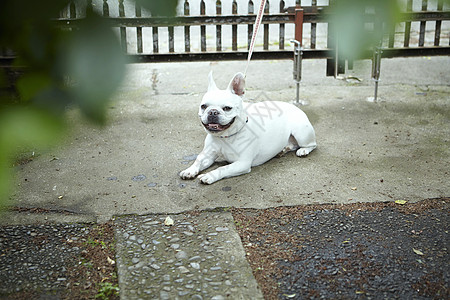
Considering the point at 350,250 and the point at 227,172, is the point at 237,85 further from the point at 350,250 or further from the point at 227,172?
the point at 350,250

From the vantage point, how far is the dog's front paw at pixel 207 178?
12.4ft

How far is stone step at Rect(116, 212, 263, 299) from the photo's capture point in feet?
8.48

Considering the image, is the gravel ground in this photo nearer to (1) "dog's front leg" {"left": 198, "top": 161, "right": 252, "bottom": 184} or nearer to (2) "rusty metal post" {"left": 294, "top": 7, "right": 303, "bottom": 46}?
(1) "dog's front leg" {"left": 198, "top": 161, "right": 252, "bottom": 184}

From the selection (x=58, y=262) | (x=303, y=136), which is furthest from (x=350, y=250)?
(x=58, y=262)

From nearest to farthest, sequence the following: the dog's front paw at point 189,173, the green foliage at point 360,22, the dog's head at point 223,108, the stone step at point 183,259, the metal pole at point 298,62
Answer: the green foliage at point 360,22, the stone step at point 183,259, the dog's head at point 223,108, the dog's front paw at point 189,173, the metal pole at point 298,62

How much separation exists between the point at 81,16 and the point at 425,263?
258 centimetres

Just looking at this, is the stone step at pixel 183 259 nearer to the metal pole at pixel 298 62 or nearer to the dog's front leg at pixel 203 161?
the dog's front leg at pixel 203 161

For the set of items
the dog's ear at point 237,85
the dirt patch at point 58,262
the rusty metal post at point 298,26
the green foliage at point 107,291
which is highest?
the rusty metal post at point 298,26

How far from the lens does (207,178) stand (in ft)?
12.5

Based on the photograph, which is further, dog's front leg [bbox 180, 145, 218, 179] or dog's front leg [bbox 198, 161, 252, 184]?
dog's front leg [bbox 180, 145, 218, 179]

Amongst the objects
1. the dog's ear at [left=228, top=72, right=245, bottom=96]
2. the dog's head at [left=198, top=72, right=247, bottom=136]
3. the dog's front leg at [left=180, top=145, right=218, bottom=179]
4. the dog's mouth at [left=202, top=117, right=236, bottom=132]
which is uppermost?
the dog's ear at [left=228, top=72, right=245, bottom=96]

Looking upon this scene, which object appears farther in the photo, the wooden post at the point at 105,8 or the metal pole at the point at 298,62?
the metal pole at the point at 298,62

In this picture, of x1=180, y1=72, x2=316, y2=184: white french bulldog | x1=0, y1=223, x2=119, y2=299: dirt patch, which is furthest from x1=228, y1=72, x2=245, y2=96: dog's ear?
x1=0, y1=223, x2=119, y2=299: dirt patch

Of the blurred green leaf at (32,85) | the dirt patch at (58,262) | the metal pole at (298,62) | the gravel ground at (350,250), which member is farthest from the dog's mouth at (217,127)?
the blurred green leaf at (32,85)
